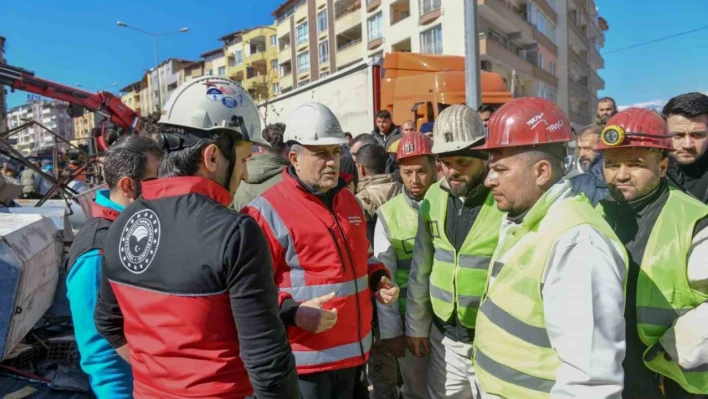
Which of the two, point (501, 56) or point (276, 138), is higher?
point (501, 56)

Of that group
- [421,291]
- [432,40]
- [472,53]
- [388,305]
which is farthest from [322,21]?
[421,291]

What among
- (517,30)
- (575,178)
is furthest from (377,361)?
(517,30)

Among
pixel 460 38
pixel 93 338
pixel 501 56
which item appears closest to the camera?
pixel 93 338

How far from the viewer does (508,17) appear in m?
29.6

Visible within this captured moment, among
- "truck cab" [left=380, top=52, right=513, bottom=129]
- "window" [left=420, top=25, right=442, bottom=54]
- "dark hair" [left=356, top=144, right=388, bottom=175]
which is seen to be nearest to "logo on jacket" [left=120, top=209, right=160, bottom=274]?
"dark hair" [left=356, top=144, right=388, bottom=175]

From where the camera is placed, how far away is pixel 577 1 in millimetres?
47375

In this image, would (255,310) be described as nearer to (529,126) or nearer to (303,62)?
(529,126)

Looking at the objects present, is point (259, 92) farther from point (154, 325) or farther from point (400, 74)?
point (154, 325)

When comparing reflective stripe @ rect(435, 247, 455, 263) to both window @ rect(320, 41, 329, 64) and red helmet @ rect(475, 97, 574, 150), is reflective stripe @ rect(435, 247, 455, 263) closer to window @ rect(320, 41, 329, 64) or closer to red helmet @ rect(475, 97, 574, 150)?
red helmet @ rect(475, 97, 574, 150)

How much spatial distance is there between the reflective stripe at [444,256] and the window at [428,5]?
27.2 meters

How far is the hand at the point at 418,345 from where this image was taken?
3.09m

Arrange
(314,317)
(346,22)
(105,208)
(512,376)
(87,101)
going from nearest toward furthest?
(512,376) < (314,317) < (105,208) < (87,101) < (346,22)

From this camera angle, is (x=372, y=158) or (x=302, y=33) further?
(x=302, y=33)

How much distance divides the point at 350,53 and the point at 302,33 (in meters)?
10.9
